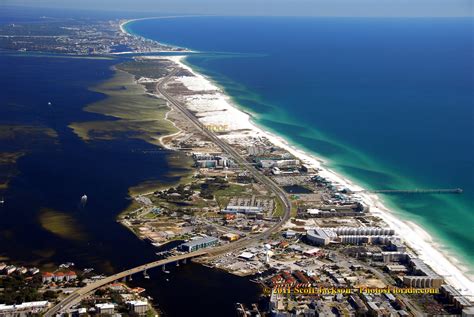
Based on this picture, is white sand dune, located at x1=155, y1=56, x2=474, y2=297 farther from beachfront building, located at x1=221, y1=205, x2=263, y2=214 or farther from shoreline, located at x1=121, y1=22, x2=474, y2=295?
beachfront building, located at x1=221, y1=205, x2=263, y2=214

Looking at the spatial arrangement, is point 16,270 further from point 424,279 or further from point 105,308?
point 424,279

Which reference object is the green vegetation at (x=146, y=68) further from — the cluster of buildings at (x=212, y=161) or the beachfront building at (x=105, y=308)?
the beachfront building at (x=105, y=308)

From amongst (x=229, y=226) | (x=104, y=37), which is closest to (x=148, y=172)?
(x=229, y=226)

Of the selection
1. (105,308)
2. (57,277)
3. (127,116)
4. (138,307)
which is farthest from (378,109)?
(105,308)

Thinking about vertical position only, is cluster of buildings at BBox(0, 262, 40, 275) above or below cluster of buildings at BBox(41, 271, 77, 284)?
below

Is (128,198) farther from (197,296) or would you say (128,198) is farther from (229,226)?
(197,296)

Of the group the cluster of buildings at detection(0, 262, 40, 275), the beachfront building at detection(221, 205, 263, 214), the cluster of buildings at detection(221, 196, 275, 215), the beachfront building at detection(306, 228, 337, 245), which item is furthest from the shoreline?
the cluster of buildings at detection(0, 262, 40, 275)

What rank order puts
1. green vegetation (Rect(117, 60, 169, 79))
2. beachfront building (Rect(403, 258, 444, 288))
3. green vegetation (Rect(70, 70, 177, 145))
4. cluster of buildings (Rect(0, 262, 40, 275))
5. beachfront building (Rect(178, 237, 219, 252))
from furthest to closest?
green vegetation (Rect(117, 60, 169, 79)) < green vegetation (Rect(70, 70, 177, 145)) < beachfront building (Rect(178, 237, 219, 252)) < cluster of buildings (Rect(0, 262, 40, 275)) < beachfront building (Rect(403, 258, 444, 288))
